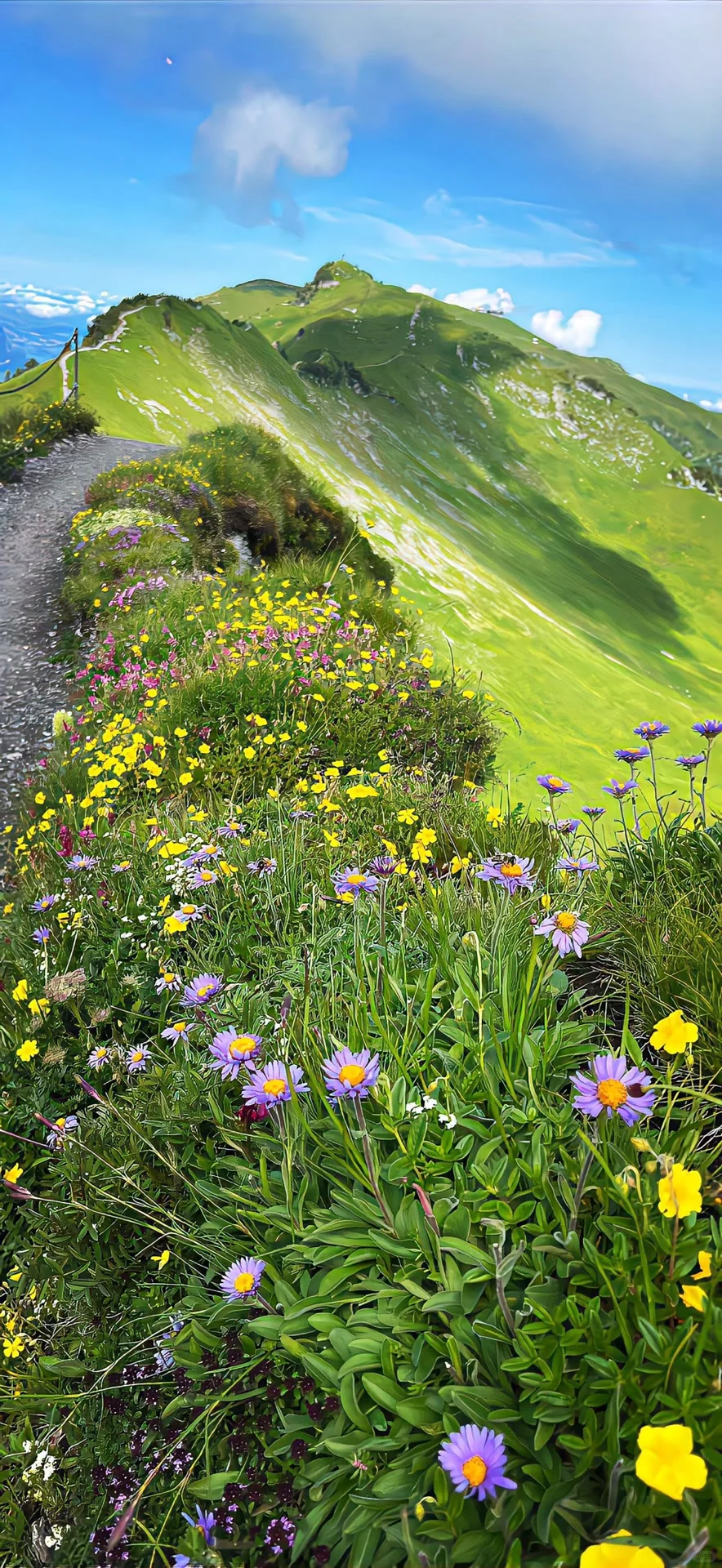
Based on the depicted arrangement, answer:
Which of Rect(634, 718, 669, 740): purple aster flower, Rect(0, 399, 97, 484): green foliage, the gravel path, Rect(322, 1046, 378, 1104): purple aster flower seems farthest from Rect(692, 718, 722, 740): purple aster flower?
Rect(0, 399, 97, 484): green foliage

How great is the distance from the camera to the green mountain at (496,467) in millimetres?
11273

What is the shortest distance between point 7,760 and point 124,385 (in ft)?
43.5

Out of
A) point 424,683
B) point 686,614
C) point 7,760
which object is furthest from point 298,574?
point 686,614

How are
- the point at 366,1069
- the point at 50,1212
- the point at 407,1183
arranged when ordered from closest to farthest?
the point at 366,1069 → the point at 407,1183 → the point at 50,1212

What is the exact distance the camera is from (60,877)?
162 inches

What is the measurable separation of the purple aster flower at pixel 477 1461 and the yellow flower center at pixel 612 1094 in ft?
1.69

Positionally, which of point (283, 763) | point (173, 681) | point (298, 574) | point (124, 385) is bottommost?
point (283, 763)

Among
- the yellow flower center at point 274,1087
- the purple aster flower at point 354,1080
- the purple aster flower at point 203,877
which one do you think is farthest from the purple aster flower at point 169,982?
the purple aster flower at point 354,1080

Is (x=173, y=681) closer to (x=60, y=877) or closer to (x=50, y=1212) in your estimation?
(x=60, y=877)

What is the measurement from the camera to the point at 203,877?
309 cm

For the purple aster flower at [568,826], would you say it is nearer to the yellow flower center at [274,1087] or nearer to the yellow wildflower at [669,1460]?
the yellow flower center at [274,1087]

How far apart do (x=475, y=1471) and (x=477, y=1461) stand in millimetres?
15

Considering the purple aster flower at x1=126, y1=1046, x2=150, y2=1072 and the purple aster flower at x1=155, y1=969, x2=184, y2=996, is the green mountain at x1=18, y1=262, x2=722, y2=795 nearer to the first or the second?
the purple aster flower at x1=155, y1=969, x2=184, y2=996

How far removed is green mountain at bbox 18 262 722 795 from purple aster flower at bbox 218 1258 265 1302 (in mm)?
4712
